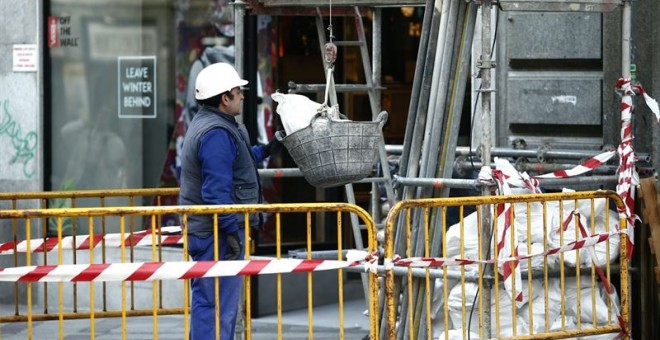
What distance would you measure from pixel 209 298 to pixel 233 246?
0.33 metres

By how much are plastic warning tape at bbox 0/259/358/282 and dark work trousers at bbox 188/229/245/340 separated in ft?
1.62

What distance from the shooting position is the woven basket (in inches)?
311

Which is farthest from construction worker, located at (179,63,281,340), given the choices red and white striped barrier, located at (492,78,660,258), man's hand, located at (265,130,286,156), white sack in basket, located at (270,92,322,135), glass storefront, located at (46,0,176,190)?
glass storefront, located at (46,0,176,190)

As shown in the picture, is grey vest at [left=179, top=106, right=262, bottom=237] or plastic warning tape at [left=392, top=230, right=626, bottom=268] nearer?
plastic warning tape at [left=392, top=230, right=626, bottom=268]

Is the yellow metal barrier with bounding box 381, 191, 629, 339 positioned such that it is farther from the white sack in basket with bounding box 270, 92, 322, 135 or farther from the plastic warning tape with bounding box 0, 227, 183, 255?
the plastic warning tape with bounding box 0, 227, 183, 255

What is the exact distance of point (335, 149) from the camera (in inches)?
311

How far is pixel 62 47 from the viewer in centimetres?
1286

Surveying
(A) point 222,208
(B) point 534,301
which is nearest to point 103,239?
(A) point 222,208

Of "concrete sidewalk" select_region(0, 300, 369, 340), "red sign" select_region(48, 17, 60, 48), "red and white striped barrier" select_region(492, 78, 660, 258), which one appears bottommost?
A: "concrete sidewalk" select_region(0, 300, 369, 340)

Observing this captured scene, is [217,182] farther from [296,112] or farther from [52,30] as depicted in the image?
[52,30]

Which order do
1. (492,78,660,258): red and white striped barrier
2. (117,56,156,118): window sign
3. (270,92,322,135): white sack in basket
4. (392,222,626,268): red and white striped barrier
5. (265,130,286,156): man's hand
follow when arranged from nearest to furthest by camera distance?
(392,222,626,268): red and white striped barrier → (270,92,322,135): white sack in basket → (265,130,286,156): man's hand → (492,78,660,258): red and white striped barrier → (117,56,156,118): window sign

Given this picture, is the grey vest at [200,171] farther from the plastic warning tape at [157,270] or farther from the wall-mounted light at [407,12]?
the wall-mounted light at [407,12]

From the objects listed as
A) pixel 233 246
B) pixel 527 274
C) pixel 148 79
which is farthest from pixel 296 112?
pixel 148 79

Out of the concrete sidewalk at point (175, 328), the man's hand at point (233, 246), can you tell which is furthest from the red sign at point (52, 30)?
the man's hand at point (233, 246)
